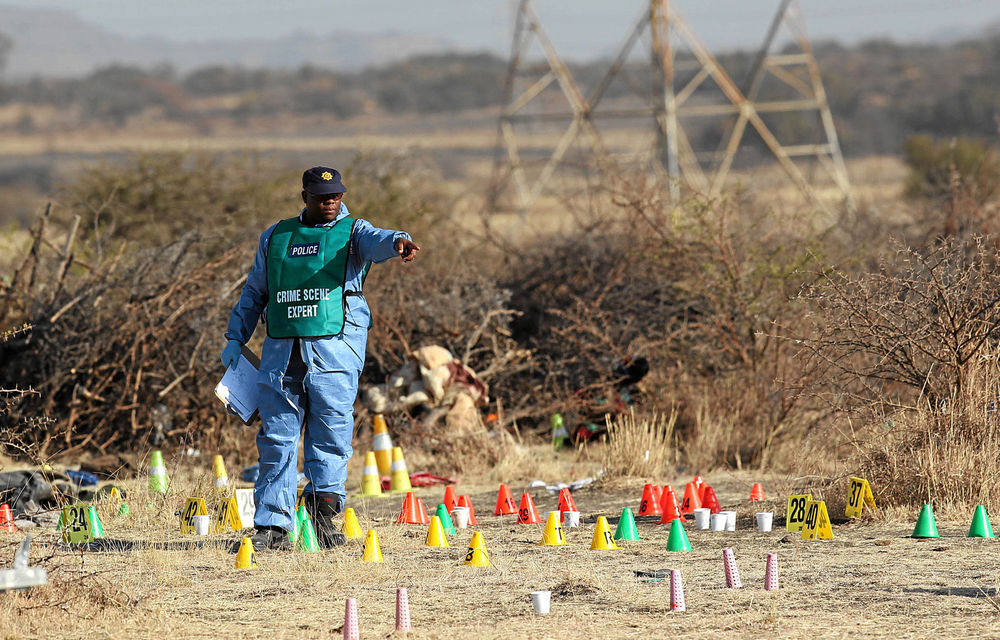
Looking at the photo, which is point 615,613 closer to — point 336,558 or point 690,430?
point 336,558

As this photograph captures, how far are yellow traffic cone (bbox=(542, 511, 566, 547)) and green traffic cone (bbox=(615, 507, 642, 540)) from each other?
0.31 m

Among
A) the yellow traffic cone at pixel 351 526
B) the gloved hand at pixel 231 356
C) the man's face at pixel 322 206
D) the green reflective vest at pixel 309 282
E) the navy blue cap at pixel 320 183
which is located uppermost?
the navy blue cap at pixel 320 183

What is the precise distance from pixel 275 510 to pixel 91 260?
6283mm

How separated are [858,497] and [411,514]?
2603 mm

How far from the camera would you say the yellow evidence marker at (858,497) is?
7.21m

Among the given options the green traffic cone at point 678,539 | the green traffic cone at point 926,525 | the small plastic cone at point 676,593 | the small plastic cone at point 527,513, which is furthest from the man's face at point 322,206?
the green traffic cone at point 926,525

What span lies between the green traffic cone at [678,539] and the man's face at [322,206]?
2.43 metres

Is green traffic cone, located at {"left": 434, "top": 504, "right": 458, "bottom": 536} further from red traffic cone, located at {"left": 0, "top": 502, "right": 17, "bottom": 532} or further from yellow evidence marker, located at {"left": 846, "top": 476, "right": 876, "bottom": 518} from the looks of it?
red traffic cone, located at {"left": 0, "top": 502, "right": 17, "bottom": 532}

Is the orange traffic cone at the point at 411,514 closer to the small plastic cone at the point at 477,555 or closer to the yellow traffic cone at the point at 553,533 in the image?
the yellow traffic cone at the point at 553,533

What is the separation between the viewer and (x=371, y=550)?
21.2ft

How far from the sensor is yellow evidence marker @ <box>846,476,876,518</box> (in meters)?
7.21

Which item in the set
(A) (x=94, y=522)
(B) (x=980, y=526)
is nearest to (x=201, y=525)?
(A) (x=94, y=522)

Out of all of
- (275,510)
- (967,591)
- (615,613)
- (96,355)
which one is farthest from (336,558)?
(96,355)

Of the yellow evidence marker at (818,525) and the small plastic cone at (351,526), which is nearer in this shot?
the yellow evidence marker at (818,525)
